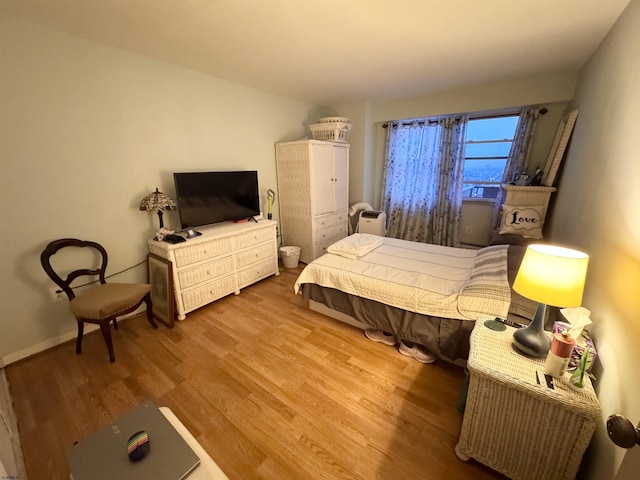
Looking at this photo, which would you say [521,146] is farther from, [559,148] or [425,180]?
[425,180]

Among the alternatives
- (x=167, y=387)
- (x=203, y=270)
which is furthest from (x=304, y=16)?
(x=167, y=387)

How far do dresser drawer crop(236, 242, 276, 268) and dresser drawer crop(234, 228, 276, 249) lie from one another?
70 mm

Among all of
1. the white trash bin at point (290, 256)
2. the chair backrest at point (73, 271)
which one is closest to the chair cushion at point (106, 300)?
the chair backrest at point (73, 271)

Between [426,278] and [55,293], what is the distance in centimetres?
293

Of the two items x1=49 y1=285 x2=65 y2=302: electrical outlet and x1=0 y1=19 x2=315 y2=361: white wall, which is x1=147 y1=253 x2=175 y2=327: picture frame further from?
x1=49 y1=285 x2=65 y2=302: electrical outlet

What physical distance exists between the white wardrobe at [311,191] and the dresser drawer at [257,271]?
1.96 feet

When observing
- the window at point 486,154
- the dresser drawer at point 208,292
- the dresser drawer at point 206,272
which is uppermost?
the window at point 486,154

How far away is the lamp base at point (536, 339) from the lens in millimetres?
1181

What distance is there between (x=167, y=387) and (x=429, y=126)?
4193 millimetres

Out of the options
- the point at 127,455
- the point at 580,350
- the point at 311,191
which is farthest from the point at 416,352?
the point at 311,191

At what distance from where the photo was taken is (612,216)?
50.9 inches

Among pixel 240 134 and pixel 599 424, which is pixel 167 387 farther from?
pixel 240 134

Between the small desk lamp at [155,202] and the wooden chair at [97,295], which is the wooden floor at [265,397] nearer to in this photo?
the wooden chair at [97,295]

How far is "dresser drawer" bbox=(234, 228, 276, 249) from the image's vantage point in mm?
2791
